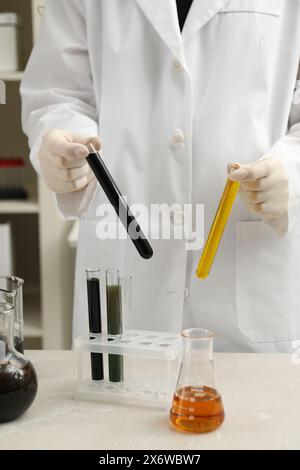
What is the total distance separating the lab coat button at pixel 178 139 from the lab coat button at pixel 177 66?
0.38 ft

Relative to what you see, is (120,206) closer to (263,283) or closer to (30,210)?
→ (263,283)

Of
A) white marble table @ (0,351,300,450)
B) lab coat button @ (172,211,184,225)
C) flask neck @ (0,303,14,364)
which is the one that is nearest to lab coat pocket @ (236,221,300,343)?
lab coat button @ (172,211,184,225)

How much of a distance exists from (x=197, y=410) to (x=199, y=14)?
74cm

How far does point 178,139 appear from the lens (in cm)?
122

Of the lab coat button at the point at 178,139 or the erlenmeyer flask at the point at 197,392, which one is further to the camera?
the lab coat button at the point at 178,139

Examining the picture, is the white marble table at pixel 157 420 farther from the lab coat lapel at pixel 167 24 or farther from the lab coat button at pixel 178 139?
the lab coat lapel at pixel 167 24

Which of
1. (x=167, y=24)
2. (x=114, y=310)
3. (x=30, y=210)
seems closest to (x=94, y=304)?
Result: (x=114, y=310)

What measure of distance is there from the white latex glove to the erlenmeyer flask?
0.32 meters

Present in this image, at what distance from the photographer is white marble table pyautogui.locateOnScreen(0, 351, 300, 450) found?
777 mm

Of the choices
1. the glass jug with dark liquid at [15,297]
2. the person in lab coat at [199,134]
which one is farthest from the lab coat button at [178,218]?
the glass jug with dark liquid at [15,297]

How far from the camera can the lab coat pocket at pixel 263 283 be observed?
4.02ft

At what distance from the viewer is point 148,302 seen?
1.26 meters

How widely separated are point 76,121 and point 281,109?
387 millimetres

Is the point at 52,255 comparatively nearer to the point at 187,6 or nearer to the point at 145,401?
the point at 187,6
